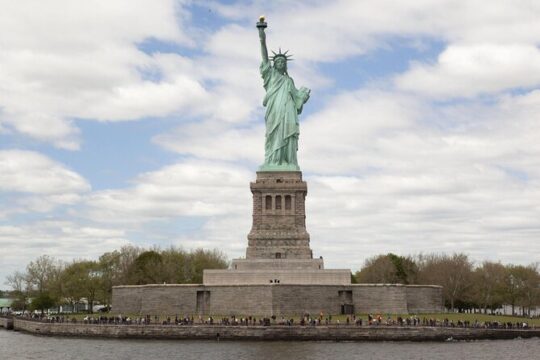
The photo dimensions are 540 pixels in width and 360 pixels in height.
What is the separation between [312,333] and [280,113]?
2335 centimetres

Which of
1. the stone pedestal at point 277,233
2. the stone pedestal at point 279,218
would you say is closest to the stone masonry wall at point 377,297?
the stone pedestal at point 277,233

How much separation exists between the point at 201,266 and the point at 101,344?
1289 inches

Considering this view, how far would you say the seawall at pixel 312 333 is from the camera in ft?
174

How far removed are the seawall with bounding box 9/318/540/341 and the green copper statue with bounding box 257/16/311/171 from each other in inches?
740

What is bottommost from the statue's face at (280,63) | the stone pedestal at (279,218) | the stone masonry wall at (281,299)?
the stone masonry wall at (281,299)

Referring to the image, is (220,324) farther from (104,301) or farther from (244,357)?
(104,301)

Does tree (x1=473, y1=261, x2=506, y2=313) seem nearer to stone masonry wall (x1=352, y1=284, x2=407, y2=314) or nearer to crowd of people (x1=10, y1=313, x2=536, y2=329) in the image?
crowd of people (x1=10, y1=313, x2=536, y2=329)

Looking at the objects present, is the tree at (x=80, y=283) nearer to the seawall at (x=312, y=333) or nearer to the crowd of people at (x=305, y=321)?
the crowd of people at (x=305, y=321)

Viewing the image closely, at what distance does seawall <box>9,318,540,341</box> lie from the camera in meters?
53.0

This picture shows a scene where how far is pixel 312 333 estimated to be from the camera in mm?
53219

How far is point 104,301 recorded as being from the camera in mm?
85000

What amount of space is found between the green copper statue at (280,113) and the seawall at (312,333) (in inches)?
740

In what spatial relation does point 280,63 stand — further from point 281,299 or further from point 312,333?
point 312,333

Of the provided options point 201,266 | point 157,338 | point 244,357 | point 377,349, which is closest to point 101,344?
point 157,338
